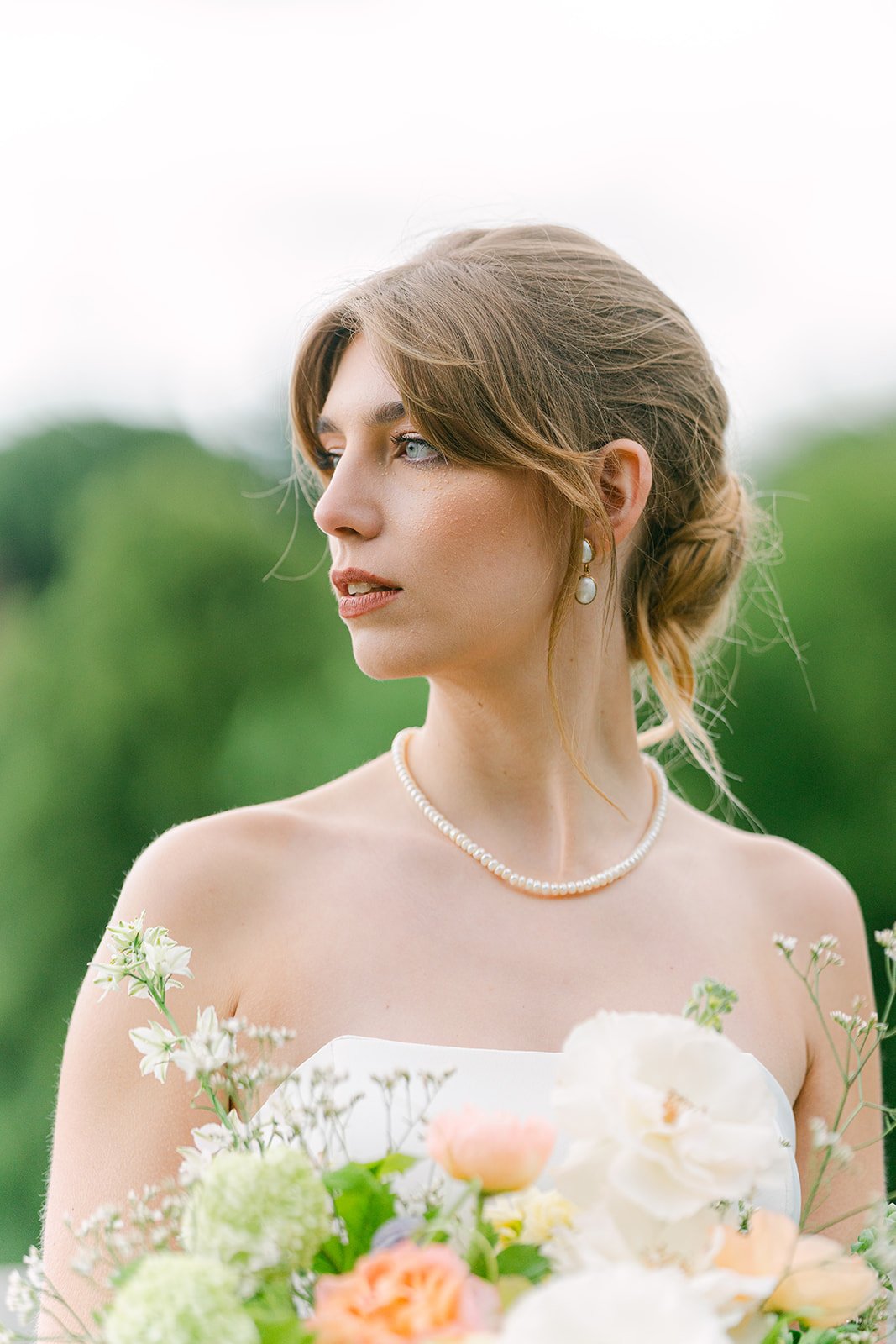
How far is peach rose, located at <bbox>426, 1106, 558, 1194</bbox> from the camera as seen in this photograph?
119 cm

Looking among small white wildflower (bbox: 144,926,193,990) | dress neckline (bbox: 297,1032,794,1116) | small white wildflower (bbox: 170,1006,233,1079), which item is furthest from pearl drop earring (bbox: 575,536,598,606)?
small white wildflower (bbox: 170,1006,233,1079)

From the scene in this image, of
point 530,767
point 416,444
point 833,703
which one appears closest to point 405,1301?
point 416,444

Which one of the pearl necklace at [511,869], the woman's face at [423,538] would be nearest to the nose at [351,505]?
the woman's face at [423,538]

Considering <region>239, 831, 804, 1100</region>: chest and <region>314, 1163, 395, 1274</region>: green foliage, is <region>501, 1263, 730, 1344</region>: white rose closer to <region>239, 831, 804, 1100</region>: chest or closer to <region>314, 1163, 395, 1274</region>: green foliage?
<region>314, 1163, 395, 1274</region>: green foliage

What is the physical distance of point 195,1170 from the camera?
130 centimetres

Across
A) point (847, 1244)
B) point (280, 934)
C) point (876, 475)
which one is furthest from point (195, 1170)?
point (876, 475)

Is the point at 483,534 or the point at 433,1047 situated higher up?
the point at 483,534

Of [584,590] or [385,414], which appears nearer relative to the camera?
[385,414]

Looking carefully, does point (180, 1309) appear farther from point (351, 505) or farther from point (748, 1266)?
point (351, 505)

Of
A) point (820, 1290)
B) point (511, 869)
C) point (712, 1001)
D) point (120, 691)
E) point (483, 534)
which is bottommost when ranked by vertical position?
point (120, 691)

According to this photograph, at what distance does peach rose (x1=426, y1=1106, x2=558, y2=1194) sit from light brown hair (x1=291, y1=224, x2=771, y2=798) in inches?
62.0

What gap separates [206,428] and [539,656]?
5.47 meters

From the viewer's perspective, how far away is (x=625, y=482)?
286 centimetres

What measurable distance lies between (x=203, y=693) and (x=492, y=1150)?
623 centimetres
